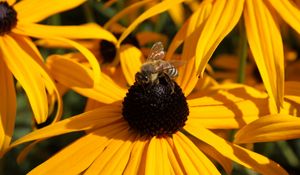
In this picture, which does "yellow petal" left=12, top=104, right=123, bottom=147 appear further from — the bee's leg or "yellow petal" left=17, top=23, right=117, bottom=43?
"yellow petal" left=17, top=23, right=117, bottom=43

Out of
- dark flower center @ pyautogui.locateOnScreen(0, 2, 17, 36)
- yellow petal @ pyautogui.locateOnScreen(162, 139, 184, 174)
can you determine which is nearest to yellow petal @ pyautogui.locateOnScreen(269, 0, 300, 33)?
yellow petal @ pyautogui.locateOnScreen(162, 139, 184, 174)

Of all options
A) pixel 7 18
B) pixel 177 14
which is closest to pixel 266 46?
pixel 7 18

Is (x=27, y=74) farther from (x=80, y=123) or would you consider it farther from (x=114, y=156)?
(x=114, y=156)

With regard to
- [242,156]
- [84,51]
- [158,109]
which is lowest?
[242,156]

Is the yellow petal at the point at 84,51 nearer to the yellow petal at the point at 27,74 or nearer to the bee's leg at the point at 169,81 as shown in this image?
the yellow petal at the point at 27,74

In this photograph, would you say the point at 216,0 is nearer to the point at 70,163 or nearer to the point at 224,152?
the point at 224,152

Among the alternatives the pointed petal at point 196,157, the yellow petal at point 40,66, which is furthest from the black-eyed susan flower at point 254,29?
the yellow petal at point 40,66
